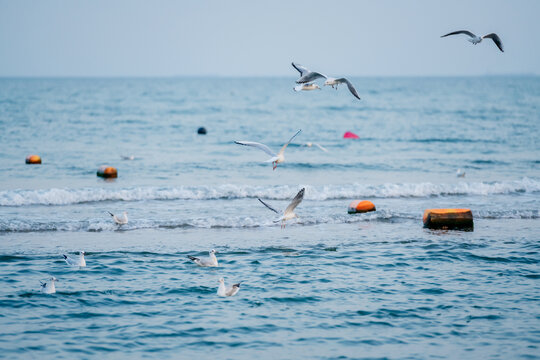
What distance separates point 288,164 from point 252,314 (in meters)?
17.7

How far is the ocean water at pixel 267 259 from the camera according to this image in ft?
26.3

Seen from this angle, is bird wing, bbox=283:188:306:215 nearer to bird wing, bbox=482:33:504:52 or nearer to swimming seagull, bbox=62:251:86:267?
swimming seagull, bbox=62:251:86:267

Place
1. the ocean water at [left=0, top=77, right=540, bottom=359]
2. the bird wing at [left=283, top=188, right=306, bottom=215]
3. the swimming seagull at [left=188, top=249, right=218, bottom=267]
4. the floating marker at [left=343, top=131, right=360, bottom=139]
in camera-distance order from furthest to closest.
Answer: the floating marker at [left=343, top=131, right=360, bottom=139], the swimming seagull at [left=188, top=249, right=218, bottom=267], the bird wing at [left=283, top=188, right=306, bottom=215], the ocean water at [left=0, top=77, right=540, bottom=359]

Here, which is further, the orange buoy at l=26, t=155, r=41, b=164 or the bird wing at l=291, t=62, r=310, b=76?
the orange buoy at l=26, t=155, r=41, b=164

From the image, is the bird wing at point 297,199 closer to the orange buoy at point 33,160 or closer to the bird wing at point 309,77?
the bird wing at point 309,77

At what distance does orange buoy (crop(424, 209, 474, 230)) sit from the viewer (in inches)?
553

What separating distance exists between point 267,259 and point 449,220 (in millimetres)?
4668

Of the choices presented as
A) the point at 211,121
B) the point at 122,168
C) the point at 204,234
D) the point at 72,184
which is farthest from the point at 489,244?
the point at 211,121

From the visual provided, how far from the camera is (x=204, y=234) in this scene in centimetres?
1395

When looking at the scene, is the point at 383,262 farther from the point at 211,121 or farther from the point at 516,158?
the point at 211,121

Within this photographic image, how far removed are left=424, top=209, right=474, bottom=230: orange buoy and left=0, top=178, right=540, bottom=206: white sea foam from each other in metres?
4.94

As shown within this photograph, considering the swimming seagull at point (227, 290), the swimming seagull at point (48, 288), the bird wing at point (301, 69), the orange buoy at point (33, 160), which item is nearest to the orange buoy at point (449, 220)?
the bird wing at point (301, 69)

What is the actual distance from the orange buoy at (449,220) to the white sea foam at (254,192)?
494 centimetres

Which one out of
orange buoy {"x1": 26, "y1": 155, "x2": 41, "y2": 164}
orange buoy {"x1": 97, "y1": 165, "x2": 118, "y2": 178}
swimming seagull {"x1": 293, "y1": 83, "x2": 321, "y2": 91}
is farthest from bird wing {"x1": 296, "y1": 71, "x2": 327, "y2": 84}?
orange buoy {"x1": 26, "y1": 155, "x2": 41, "y2": 164}
